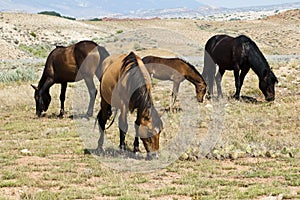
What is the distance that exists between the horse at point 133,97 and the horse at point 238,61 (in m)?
7.16

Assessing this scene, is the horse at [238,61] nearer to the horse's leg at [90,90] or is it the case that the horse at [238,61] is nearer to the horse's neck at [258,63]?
the horse's neck at [258,63]

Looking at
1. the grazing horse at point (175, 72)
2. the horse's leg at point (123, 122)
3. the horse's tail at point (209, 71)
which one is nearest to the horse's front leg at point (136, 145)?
the horse's leg at point (123, 122)

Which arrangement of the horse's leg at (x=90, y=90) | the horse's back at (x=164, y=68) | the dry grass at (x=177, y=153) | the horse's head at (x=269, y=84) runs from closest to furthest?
the dry grass at (x=177, y=153), the horse's leg at (x=90, y=90), the horse's back at (x=164, y=68), the horse's head at (x=269, y=84)

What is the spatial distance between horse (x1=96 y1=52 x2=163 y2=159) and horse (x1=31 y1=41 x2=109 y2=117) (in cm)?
383

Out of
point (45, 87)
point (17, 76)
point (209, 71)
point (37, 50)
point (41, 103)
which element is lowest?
point (37, 50)

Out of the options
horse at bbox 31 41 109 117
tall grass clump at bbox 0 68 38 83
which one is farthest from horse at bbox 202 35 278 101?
tall grass clump at bbox 0 68 38 83

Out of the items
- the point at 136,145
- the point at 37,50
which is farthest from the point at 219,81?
the point at 37,50

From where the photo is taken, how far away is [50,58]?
14.3 metres

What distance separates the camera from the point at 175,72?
1409cm

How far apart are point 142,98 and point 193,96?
7.80 metres

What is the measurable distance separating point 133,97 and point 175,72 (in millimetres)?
5776

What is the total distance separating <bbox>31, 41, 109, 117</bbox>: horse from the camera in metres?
13.4

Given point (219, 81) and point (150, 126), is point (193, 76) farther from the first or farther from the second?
point (150, 126)

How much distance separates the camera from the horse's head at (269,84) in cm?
1552
